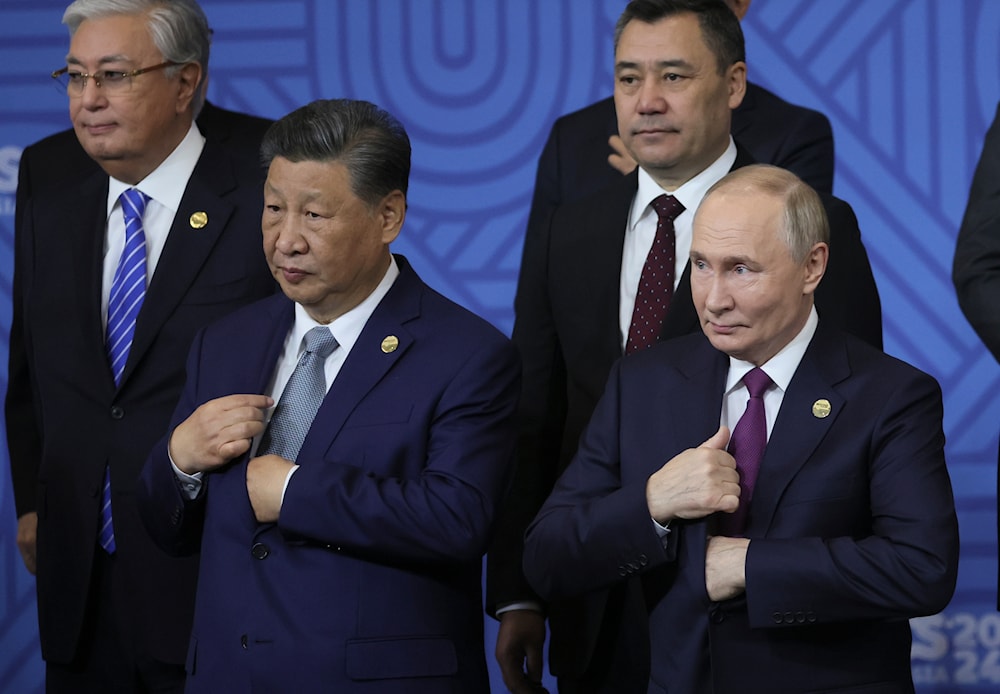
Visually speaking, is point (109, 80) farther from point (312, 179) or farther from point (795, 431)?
point (795, 431)

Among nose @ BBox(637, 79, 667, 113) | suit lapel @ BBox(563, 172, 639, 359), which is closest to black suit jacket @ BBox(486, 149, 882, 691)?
suit lapel @ BBox(563, 172, 639, 359)

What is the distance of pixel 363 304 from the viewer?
273 centimetres

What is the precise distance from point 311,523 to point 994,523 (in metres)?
2.52

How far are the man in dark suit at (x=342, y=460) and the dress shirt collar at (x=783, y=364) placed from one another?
39 centimetres

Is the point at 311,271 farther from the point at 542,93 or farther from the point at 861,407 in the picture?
the point at 542,93

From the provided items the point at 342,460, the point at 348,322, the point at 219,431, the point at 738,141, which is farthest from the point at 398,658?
the point at 738,141

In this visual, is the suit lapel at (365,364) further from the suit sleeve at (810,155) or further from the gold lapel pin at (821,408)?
the suit sleeve at (810,155)

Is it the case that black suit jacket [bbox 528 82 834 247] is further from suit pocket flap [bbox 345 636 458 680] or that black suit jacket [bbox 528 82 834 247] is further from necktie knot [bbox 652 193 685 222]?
suit pocket flap [bbox 345 636 458 680]

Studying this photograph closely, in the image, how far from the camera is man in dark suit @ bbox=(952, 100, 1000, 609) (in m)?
2.69

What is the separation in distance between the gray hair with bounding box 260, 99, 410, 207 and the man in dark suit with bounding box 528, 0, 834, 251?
80 centimetres

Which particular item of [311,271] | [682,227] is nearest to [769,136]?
[682,227]

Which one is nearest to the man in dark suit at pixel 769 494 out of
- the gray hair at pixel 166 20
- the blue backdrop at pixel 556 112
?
the gray hair at pixel 166 20

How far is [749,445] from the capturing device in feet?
8.08

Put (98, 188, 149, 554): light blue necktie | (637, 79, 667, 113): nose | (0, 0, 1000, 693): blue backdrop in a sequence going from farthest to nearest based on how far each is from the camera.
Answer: (0, 0, 1000, 693): blue backdrop
(98, 188, 149, 554): light blue necktie
(637, 79, 667, 113): nose
